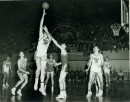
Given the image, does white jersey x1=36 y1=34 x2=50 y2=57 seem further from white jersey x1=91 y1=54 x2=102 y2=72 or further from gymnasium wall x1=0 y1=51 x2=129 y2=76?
gymnasium wall x1=0 y1=51 x2=129 y2=76

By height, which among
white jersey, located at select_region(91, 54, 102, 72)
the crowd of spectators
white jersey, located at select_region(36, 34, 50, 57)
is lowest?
white jersey, located at select_region(91, 54, 102, 72)

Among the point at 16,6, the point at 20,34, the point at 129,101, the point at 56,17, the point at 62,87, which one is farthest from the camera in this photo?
the point at 20,34

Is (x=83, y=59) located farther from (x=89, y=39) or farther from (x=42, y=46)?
(x=42, y=46)

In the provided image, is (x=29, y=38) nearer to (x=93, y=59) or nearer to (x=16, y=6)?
(x=16, y=6)

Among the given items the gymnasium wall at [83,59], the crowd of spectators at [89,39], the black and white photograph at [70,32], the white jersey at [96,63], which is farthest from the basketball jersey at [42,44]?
the gymnasium wall at [83,59]

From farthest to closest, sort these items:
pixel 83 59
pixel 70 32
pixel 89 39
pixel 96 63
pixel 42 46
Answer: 1. pixel 83 59
2. pixel 89 39
3. pixel 70 32
4. pixel 42 46
5. pixel 96 63

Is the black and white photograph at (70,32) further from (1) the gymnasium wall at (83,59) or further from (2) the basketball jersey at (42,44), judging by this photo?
(2) the basketball jersey at (42,44)

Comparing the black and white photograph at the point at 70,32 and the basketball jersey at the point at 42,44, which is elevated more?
the black and white photograph at the point at 70,32

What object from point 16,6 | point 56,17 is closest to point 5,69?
point 16,6

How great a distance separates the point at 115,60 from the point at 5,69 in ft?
48.3

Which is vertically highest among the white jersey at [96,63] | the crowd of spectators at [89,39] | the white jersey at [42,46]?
the crowd of spectators at [89,39]

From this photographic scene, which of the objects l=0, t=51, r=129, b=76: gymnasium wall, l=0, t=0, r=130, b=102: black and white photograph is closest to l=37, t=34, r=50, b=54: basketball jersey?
l=0, t=0, r=130, b=102: black and white photograph

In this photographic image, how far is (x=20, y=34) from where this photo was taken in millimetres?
32125

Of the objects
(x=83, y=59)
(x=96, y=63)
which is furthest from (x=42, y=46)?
(x=83, y=59)
